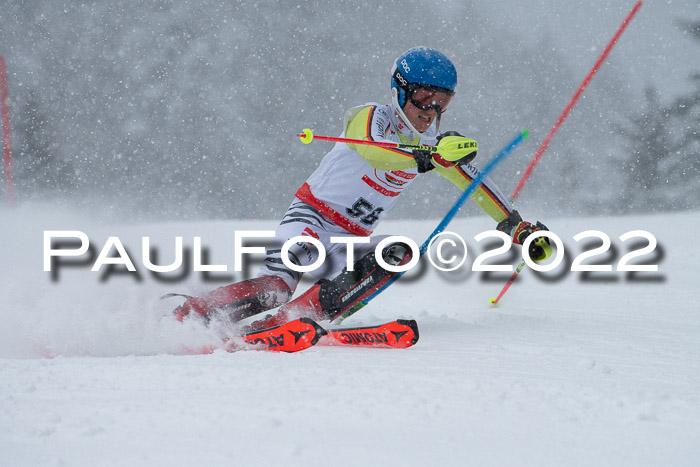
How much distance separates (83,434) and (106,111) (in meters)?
31.1

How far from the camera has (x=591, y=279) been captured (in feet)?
18.2

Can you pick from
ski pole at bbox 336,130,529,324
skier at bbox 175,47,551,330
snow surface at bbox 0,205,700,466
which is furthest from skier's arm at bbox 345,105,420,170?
snow surface at bbox 0,205,700,466

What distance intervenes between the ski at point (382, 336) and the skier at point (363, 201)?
273 millimetres

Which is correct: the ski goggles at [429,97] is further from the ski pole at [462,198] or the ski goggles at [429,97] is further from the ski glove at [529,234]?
the ski glove at [529,234]

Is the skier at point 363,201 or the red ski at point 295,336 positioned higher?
the skier at point 363,201

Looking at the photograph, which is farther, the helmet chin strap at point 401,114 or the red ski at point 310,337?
the helmet chin strap at point 401,114

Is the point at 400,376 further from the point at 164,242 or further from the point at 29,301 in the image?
the point at 164,242

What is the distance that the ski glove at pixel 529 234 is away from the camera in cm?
321

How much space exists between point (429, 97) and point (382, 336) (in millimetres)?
1298

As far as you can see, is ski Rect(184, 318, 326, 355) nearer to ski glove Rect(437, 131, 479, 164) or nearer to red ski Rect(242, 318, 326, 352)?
red ski Rect(242, 318, 326, 352)

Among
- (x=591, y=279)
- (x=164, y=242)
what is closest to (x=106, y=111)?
(x=164, y=242)

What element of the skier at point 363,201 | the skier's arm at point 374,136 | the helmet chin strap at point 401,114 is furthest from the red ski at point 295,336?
the helmet chin strap at point 401,114

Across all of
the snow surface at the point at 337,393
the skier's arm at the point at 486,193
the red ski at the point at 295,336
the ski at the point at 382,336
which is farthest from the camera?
the skier's arm at the point at 486,193

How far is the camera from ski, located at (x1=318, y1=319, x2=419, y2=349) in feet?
8.59
